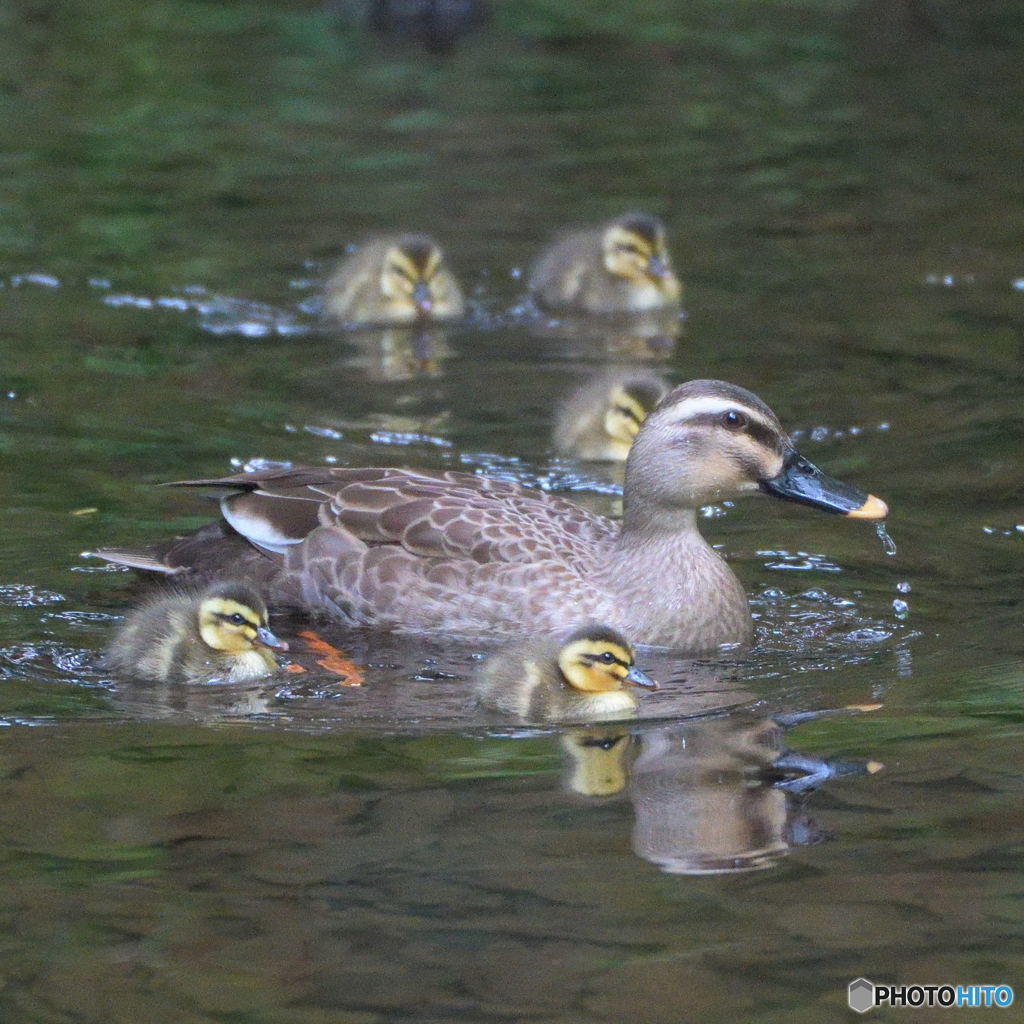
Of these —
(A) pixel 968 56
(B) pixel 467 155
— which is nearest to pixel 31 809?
(B) pixel 467 155

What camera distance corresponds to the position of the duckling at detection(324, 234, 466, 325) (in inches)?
356

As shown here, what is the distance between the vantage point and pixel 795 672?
529 cm

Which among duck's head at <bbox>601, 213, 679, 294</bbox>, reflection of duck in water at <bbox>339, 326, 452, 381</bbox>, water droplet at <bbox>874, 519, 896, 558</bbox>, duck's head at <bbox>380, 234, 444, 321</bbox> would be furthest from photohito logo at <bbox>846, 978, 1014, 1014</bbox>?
duck's head at <bbox>601, 213, 679, 294</bbox>

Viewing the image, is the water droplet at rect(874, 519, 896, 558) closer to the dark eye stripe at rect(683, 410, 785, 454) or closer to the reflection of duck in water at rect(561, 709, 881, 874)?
the dark eye stripe at rect(683, 410, 785, 454)

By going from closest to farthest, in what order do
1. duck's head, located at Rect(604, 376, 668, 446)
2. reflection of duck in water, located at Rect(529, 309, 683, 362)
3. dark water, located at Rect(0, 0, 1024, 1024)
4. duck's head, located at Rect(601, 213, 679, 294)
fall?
dark water, located at Rect(0, 0, 1024, 1024) < duck's head, located at Rect(604, 376, 668, 446) < reflection of duck in water, located at Rect(529, 309, 683, 362) < duck's head, located at Rect(601, 213, 679, 294)

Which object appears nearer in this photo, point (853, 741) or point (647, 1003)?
point (647, 1003)

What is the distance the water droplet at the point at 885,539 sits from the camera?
20.3 ft

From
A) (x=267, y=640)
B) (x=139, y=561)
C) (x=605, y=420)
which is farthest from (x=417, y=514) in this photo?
(x=605, y=420)

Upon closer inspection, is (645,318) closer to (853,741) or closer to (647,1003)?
(853,741)

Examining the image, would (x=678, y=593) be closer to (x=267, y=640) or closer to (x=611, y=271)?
(x=267, y=640)

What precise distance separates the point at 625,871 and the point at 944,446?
3.68 metres

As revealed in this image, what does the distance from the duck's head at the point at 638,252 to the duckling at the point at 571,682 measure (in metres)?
4.56

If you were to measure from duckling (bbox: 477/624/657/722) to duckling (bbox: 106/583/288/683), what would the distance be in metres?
0.64

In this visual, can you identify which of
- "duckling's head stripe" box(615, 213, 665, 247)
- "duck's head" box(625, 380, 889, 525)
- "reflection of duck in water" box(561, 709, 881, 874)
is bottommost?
"reflection of duck in water" box(561, 709, 881, 874)
